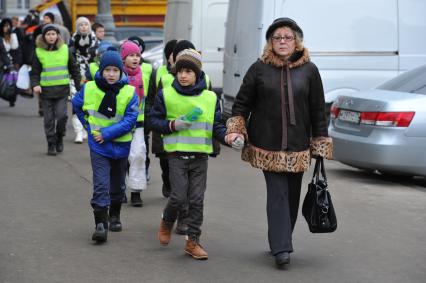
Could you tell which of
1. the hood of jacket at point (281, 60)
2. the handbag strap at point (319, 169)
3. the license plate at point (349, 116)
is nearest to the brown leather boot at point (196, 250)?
the handbag strap at point (319, 169)

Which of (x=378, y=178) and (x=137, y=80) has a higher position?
(x=137, y=80)

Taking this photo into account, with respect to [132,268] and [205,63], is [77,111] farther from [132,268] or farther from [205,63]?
[205,63]

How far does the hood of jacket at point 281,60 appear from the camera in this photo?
24.5ft

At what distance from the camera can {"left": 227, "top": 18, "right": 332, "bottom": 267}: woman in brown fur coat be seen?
24.5 feet

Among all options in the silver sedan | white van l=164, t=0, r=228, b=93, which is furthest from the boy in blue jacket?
white van l=164, t=0, r=228, b=93

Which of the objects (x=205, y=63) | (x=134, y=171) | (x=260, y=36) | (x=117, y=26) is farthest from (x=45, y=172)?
(x=117, y=26)

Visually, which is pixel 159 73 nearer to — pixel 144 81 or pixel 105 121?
pixel 144 81

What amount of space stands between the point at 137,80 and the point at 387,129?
3.05 m

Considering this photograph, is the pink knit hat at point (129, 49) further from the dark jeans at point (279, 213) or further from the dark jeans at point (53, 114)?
the dark jeans at point (53, 114)

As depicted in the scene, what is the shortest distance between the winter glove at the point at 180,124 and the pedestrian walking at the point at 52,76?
6.24m

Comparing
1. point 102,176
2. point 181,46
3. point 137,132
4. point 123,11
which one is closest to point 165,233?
point 102,176

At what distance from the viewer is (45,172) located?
1249 centimetres

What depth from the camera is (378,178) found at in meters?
12.6

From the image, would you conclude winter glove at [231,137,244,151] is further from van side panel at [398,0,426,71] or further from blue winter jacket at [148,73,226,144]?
van side panel at [398,0,426,71]
